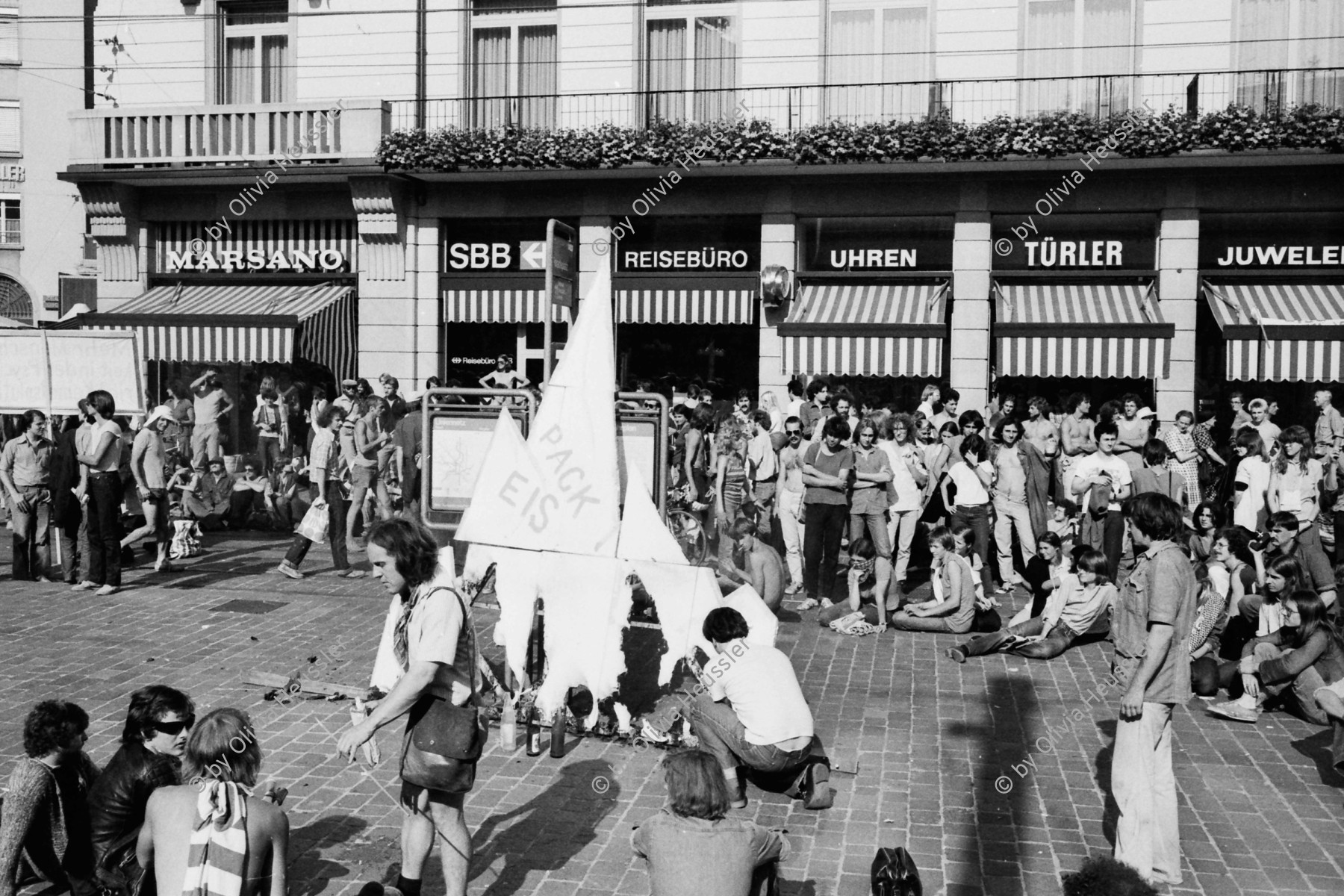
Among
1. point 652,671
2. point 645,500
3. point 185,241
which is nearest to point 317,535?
point 652,671

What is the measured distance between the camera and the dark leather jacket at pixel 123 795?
17.3 feet

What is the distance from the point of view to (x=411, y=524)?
17.5 ft

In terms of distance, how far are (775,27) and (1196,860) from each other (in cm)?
1533

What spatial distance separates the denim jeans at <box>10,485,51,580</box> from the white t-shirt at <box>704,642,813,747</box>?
29.3ft

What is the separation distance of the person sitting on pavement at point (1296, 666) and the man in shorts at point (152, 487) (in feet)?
32.3

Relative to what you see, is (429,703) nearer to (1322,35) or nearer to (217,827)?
(217,827)

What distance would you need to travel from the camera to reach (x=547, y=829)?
650 cm

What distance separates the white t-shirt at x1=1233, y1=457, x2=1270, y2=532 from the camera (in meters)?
12.7

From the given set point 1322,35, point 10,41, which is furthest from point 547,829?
point 10,41

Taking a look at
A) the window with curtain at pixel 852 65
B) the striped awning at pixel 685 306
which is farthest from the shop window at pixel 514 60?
the window with curtain at pixel 852 65

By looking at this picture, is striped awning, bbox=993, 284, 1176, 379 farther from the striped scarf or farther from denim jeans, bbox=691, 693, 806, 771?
the striped scarf

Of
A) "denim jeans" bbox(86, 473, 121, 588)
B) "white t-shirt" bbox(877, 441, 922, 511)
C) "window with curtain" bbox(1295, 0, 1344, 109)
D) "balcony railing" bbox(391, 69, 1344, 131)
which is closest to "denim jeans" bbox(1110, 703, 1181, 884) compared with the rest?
"white t-shirt" bbox(877, 441, 922, 511)

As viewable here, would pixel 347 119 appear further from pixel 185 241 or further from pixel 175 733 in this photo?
pixel 175 733

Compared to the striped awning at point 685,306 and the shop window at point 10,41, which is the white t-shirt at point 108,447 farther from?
the shop window at point 10,41
